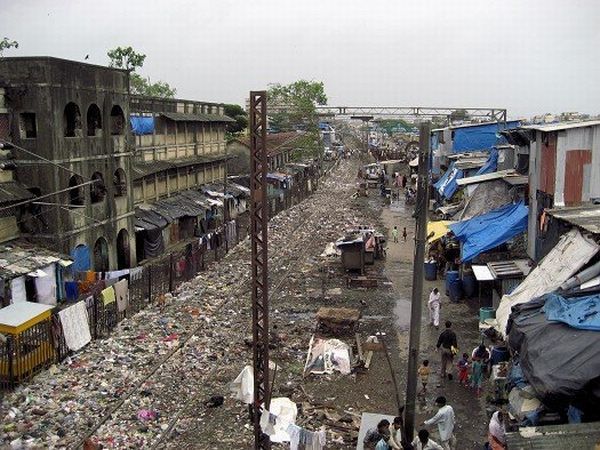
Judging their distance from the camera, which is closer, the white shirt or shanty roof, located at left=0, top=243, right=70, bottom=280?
the white shirt

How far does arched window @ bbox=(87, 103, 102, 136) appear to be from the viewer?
22219mm

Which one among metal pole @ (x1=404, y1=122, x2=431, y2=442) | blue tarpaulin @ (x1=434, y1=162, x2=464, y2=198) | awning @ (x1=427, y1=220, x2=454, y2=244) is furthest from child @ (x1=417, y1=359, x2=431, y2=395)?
blue tarpaulin @ (x1=434, y1=162, x2=464, y2=198)

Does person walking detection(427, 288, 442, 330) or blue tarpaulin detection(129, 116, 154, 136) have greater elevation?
blue tarpaulin detection(129, 116, 154, 136)

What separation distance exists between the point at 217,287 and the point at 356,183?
136ft

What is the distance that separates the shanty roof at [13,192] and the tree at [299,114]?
40708mm

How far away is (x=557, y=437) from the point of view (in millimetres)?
7922

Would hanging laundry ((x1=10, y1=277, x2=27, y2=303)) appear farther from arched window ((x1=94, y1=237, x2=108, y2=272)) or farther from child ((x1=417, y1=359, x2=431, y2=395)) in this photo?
child ((x1=417, y1=359, x2=431, y2=395))

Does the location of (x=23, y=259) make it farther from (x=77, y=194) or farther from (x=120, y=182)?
(x=120, y=182)

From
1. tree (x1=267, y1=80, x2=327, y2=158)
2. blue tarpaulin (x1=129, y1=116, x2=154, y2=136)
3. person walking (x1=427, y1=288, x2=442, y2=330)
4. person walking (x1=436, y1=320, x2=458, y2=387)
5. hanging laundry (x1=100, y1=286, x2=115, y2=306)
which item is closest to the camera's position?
person walking (x1=436, y1=320, x2=458, y2=387)

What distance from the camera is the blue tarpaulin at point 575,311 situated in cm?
868

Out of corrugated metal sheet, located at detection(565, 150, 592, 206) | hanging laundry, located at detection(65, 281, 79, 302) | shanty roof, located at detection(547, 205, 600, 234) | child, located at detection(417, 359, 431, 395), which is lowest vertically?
child, located at detection(417, 359, 431, 395)

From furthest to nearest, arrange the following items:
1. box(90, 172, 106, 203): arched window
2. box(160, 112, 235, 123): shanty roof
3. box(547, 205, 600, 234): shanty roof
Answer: box(160, 112, 235, 123): shanty roof, box(90, 172, 106, 203): arched window, box(547, 205, 600, 234): shanty roof

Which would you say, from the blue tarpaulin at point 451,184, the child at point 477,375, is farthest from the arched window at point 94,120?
the blue tarpaulin at point 451,184

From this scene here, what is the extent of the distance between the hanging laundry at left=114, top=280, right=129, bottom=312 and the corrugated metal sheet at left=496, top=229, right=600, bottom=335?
35.1ft
